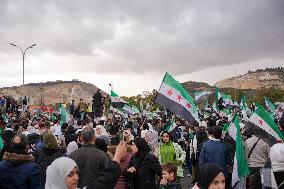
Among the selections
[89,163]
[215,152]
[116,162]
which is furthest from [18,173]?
[215,152]

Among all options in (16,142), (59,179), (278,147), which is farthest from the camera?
(16,142)

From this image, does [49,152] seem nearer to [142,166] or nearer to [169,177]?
[142,166]

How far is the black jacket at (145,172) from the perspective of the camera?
6770mm

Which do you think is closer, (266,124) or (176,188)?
(176,188)

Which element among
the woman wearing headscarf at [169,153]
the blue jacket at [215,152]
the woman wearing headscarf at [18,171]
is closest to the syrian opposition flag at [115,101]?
the woman wearing headscarf at [169,153]

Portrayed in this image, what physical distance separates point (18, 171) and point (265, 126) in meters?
3.65

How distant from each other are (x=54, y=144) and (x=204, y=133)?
Answer: 538 cm

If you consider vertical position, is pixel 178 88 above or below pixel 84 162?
above

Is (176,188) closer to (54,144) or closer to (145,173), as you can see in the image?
(145,173)

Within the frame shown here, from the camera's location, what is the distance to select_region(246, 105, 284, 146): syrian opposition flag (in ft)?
21.8

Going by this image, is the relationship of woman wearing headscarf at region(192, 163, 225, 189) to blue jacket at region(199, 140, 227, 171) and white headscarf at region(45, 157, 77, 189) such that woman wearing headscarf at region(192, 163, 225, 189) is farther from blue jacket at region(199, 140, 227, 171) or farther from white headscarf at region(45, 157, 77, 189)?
blue jacket at region(199, 140, 227, 171)

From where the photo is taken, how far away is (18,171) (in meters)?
5.27

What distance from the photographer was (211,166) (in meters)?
4.14

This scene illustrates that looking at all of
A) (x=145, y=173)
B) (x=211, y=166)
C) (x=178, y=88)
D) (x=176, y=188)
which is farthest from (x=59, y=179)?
(x=178, y=88)
